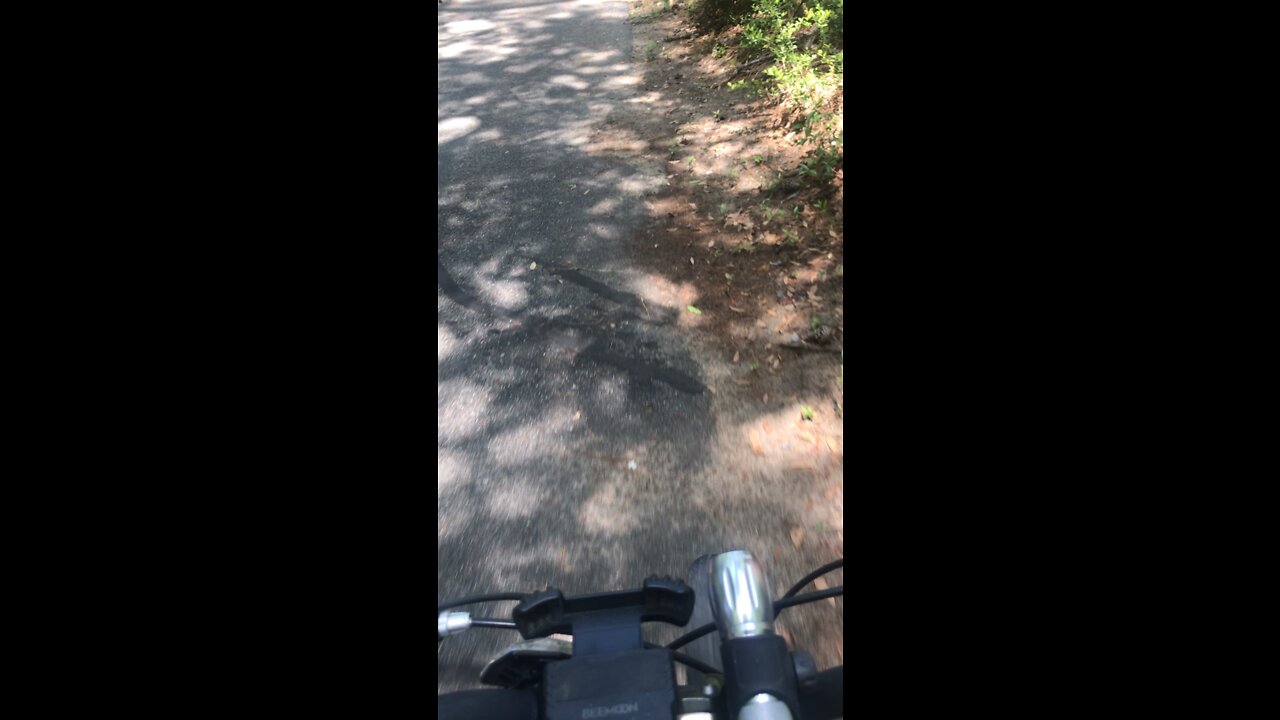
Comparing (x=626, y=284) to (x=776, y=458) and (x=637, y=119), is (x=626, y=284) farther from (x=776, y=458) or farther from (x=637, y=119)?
(x=637, y=119)

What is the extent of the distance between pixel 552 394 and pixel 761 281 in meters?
1.41

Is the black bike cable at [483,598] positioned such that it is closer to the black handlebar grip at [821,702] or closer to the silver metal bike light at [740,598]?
the silver metal bike light at [740,598]

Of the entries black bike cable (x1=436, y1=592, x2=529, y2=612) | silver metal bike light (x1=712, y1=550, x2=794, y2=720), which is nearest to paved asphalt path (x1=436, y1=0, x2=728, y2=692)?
black bike cable (x1=436, y1=592, x2=529, y2=612)

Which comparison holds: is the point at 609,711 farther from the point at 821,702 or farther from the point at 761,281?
the point at 761,281

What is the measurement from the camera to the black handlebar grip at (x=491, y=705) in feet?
3.95

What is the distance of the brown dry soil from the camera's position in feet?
8.52

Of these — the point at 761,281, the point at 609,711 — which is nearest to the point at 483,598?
the point at 609,711

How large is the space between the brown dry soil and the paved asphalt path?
19 centimetres

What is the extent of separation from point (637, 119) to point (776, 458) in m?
4.62

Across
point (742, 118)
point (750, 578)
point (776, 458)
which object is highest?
point (750, 578)

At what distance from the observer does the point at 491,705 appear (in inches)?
47.8
